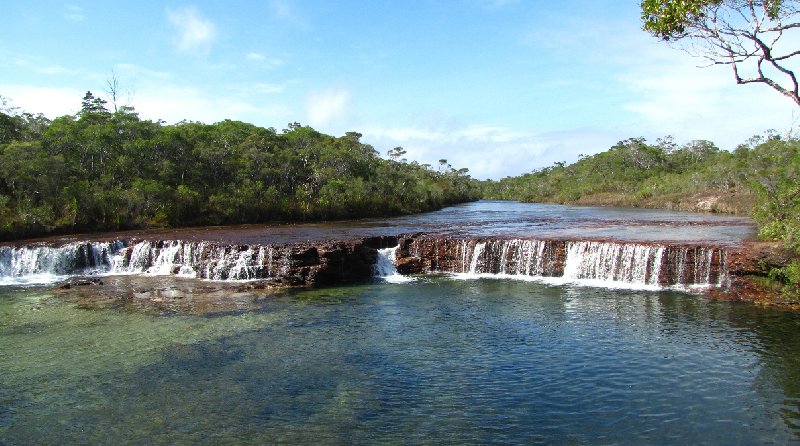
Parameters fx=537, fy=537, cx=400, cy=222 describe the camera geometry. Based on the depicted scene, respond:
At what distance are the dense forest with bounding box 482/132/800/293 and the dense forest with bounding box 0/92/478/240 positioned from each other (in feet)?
100

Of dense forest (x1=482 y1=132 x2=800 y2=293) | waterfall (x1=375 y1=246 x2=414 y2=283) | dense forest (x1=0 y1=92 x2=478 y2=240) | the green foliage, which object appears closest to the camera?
the green foliage

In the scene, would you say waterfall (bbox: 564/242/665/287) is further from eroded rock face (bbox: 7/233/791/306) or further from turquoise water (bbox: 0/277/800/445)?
turquoise water (bbox: 0/277/800/445)

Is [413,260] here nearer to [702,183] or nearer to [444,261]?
[444,261]

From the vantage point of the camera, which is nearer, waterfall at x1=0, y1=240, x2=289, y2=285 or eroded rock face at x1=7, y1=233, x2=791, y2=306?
eroded rock face at x1=7, y1=233, x2=791, y2=306

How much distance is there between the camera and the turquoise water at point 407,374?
26.5ft

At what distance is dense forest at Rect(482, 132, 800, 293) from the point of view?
58.1 feet

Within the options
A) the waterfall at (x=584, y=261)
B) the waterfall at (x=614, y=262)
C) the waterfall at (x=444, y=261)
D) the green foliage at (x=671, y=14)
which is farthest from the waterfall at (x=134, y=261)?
the green foliage at (x=671, y=14)

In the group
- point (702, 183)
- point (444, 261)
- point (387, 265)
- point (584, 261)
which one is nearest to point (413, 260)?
point (387, 265)

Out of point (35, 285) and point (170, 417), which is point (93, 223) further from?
point (170, 417)

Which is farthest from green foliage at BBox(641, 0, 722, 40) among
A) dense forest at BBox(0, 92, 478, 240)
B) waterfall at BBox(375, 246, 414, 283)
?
dense forest at BBox(0, 92, 478, 240)

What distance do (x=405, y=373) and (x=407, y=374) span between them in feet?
0.22

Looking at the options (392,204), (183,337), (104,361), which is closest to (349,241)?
(183,337)

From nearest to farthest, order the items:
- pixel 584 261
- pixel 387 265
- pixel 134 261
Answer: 1. pixel 584 261
2. pixel 387 265
3. pixel 134 261

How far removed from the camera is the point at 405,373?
34.0 feet
